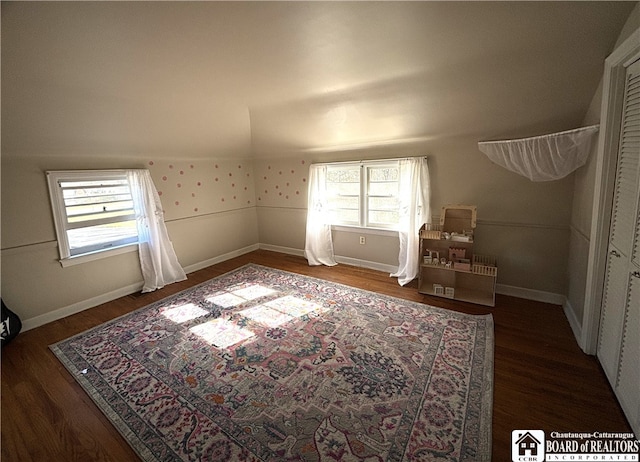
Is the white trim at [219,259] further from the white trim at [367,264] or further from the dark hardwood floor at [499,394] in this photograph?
the white trim at [367,264]

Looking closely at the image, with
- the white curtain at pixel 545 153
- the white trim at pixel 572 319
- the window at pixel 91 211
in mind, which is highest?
the white curtain at pixel 545 153

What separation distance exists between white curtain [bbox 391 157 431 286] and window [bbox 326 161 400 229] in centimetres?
22

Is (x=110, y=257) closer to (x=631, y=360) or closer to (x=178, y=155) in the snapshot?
(x=178, y=155)

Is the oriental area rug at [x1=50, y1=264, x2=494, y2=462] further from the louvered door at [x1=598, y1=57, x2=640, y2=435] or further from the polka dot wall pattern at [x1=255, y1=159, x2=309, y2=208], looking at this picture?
the polka dot wall pattern at [x1=255, y1=159, x2=309, y2=208]

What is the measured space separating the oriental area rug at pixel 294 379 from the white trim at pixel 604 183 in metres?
0.74

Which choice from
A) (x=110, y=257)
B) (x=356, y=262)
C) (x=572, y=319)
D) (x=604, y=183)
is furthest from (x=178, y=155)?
(x=572, y=319)

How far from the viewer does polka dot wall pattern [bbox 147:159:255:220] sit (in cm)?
395

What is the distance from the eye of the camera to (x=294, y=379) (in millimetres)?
2021

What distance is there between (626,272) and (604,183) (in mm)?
660

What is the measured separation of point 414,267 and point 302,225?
212cm

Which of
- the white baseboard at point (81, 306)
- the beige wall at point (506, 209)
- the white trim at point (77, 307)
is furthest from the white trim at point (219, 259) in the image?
the beige wall at point (506, 209)

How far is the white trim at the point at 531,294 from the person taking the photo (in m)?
3.00

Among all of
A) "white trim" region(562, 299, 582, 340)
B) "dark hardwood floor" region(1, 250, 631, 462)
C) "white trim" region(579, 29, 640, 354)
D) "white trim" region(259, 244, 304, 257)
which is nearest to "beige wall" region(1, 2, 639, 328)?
"white trim" region(562, 299, 582, 340)

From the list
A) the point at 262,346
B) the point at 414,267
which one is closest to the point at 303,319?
the point at 262,346
